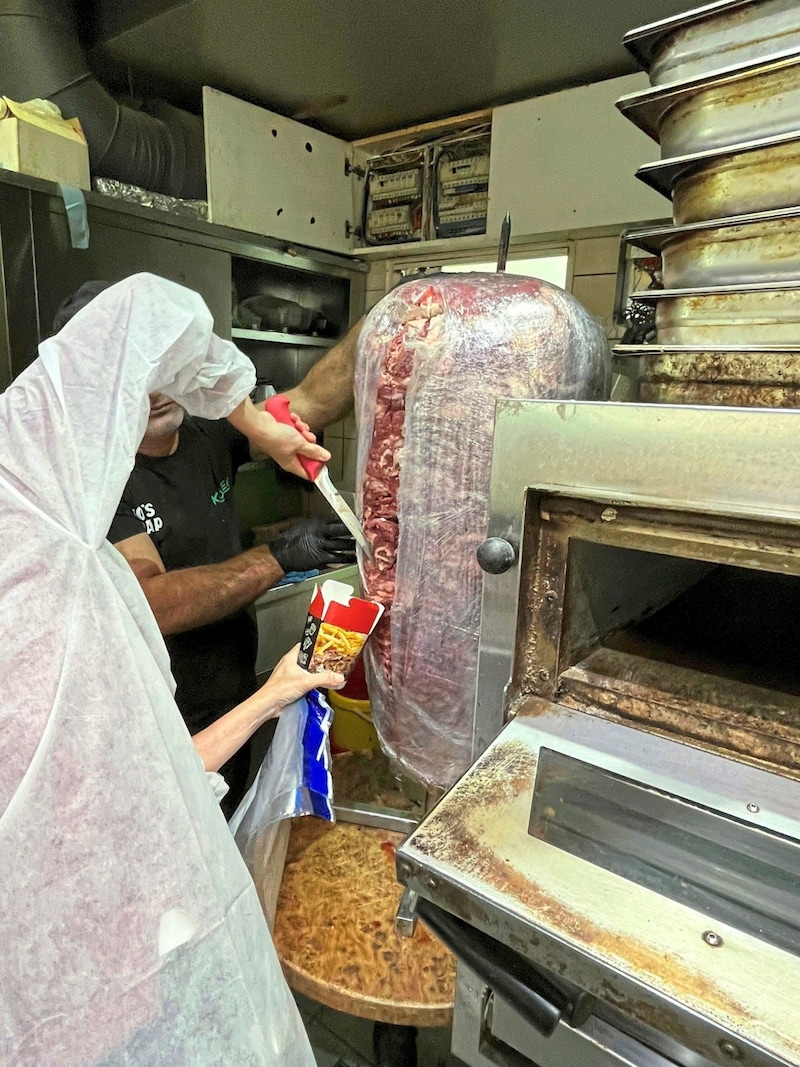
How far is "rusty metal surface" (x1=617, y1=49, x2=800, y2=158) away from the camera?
18.2 inches

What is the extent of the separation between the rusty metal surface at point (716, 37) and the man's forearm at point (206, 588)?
38.6 inches

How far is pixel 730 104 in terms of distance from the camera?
0.49 m

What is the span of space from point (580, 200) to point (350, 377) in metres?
0.97

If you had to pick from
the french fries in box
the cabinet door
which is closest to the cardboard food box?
the cabinet door

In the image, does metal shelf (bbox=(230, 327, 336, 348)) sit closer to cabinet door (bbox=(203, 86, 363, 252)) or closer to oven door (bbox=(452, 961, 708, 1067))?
cabinet door (bbox=(203, 86, 363, 252))

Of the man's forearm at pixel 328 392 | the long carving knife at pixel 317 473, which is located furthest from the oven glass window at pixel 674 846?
the man's forearm at pixel 328 392

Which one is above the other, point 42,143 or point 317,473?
point 42,143

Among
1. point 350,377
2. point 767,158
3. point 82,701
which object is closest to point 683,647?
point 767,158

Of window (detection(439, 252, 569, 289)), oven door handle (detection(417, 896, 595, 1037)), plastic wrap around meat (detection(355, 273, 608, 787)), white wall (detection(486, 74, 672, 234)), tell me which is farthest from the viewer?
window (detection(439, 252, 569, 289))

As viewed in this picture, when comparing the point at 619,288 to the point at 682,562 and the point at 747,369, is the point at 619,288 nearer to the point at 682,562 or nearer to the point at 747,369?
the point at 682,562

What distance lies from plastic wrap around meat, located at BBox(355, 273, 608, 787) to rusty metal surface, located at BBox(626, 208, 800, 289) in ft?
0.44

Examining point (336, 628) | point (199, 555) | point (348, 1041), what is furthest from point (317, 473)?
point (348, 1041)

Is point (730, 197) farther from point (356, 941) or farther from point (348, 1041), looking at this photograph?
point (348, 1041)

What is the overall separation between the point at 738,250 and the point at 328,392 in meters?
0.98
